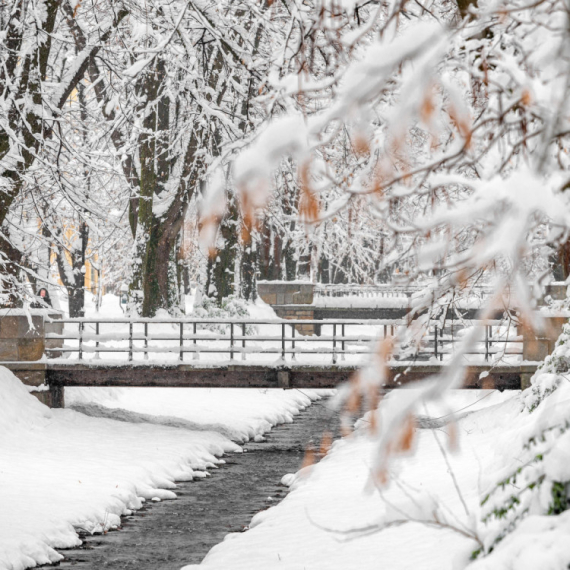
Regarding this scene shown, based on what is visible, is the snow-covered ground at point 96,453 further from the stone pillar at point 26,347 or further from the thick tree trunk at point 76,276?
the thick tree trunk at point 76,276

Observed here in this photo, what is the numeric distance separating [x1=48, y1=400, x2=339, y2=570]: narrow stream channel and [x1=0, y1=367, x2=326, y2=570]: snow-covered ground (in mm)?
288

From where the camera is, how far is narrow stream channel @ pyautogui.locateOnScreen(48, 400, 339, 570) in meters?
9.89

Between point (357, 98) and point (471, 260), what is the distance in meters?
0.53

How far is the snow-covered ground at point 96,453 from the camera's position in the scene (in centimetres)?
1058

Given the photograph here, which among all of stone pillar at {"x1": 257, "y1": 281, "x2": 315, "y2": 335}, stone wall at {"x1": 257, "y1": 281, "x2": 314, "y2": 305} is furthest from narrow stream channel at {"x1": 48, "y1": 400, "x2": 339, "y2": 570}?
stone wall at {"x1": 257, "y1": 281, "x2": 314, "y2": 305}

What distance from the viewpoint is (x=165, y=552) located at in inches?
402

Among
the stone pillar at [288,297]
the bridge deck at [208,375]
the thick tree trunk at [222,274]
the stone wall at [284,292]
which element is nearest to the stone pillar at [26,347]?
the bridge deck at [208,375]

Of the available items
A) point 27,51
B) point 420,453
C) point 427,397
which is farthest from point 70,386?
point 427,397

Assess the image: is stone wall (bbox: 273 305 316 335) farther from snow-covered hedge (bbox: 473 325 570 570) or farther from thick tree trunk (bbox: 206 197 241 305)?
snow-covered hedge (bbox: 473 325 570 570)

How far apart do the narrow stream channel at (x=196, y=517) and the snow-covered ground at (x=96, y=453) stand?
29 centimetres

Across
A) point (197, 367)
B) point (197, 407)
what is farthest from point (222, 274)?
point (197, 367)

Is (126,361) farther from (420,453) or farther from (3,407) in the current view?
(420,453)

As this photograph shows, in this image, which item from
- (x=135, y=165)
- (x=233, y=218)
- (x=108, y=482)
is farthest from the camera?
(x=135, y=165)

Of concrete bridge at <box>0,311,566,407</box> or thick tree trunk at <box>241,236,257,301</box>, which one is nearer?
concrete bridge at <box>0,311,566,407</box>
